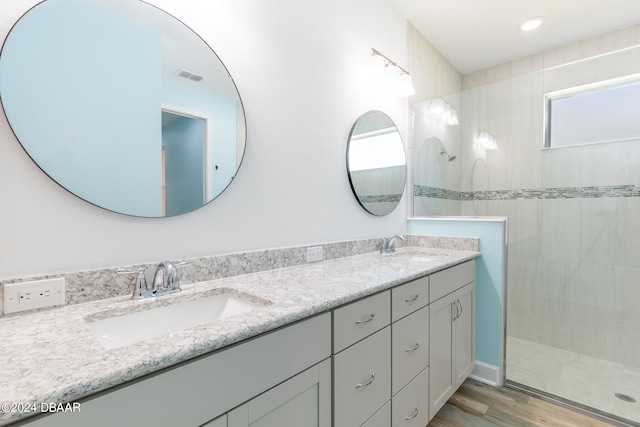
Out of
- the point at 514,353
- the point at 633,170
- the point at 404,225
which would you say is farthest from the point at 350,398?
the point at 633,170

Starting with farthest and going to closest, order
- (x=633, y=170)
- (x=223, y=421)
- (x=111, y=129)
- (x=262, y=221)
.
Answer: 1. (x=633, y=170)
2. (x=262, y=221)
3. (x=111, y=129)
4. (x=223, y=421)

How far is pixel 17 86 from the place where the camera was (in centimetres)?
83

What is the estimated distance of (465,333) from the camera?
190cm

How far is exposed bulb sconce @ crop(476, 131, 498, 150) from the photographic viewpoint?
274cm

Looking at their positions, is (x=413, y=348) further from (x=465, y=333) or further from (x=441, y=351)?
(x=465, y=333)

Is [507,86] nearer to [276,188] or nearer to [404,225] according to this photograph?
[404,225]

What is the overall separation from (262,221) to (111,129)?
68 centimetres

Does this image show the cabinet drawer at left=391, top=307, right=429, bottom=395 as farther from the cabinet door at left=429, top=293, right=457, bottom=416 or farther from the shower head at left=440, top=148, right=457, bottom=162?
the shower head at left=440, top=148, right=457, bottom=162

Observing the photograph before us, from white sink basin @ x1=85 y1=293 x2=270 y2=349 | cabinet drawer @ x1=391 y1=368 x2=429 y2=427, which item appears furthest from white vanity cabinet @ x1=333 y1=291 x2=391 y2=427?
white sink basin @ x1=85 y1=293 x2=270 y2=349

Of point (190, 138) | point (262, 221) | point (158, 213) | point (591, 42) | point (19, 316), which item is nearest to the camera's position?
point (19, 316)

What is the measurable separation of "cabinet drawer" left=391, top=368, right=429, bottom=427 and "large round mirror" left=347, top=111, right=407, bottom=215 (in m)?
1.04

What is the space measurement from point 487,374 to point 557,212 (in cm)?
138

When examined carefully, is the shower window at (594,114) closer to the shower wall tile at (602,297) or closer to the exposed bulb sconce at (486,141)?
the exposed bulb sconce at (486,141)

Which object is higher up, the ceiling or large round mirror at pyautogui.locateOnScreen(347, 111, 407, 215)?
the ceiling
